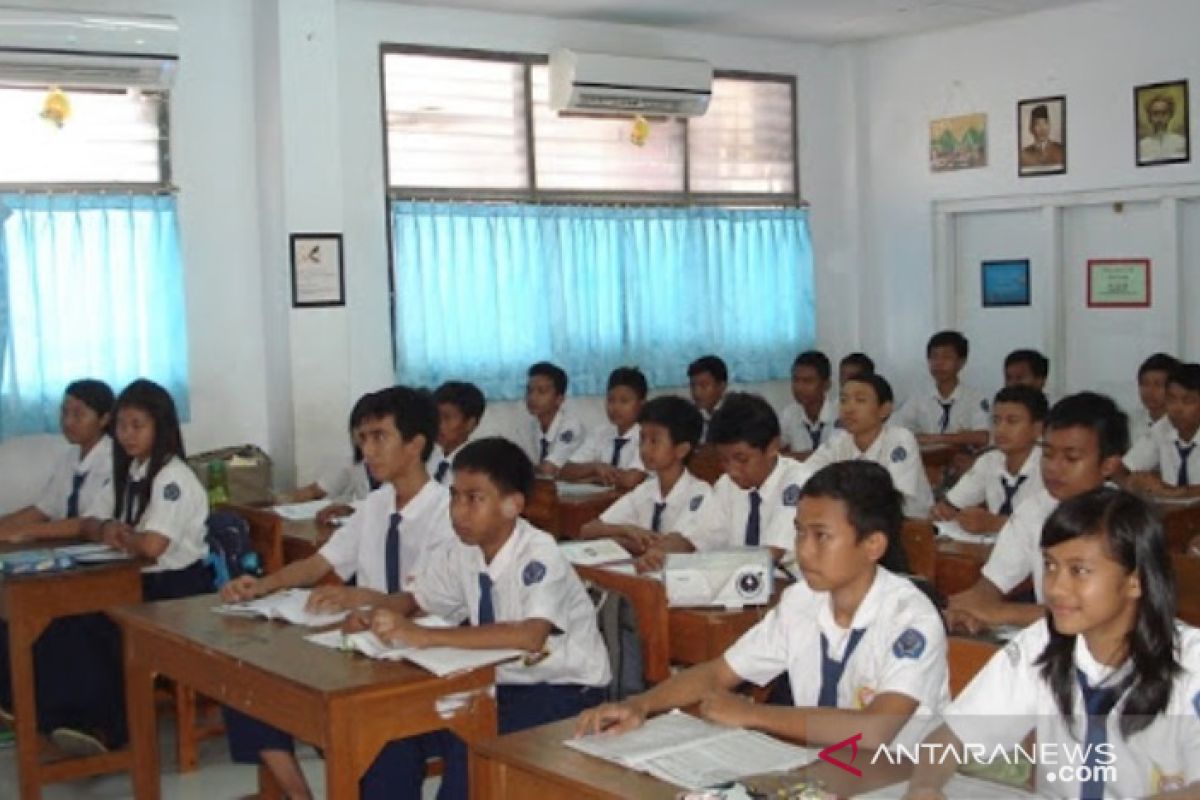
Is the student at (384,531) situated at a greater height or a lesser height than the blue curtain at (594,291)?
lesser

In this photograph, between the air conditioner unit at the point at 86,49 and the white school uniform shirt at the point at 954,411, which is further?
the white school uniform shirt at the point at 954,411

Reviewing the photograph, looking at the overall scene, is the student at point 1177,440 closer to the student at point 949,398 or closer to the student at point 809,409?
the student at point 949,398

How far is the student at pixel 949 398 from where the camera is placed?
749 cm

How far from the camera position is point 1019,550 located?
145 inches

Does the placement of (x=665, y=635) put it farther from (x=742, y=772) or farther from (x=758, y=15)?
(x=758, y=15)

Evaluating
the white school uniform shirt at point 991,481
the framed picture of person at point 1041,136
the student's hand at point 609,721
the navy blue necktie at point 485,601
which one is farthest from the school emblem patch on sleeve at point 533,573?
the framed picture of person at point 1041,136

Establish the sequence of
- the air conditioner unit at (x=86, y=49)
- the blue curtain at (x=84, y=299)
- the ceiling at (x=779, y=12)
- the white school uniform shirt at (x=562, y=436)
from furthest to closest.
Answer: the ceiling at (x=779, y=12), the white school uniform shirt at (x=562, y=436), the blue curtain at (x=84, y=299), the air conditioner unit at (x=86, y=49)

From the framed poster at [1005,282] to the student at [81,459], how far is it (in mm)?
4605

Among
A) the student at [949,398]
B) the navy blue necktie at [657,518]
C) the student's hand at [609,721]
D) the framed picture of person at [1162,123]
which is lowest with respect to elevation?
the student's hand at [609,721]

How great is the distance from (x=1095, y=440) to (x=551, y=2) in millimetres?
4100

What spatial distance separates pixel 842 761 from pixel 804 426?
5437 millimetres

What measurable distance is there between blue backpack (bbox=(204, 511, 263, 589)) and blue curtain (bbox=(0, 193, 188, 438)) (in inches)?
72.0

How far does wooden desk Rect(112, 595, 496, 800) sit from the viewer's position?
9.00 feet

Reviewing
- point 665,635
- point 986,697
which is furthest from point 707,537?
point 986,697
